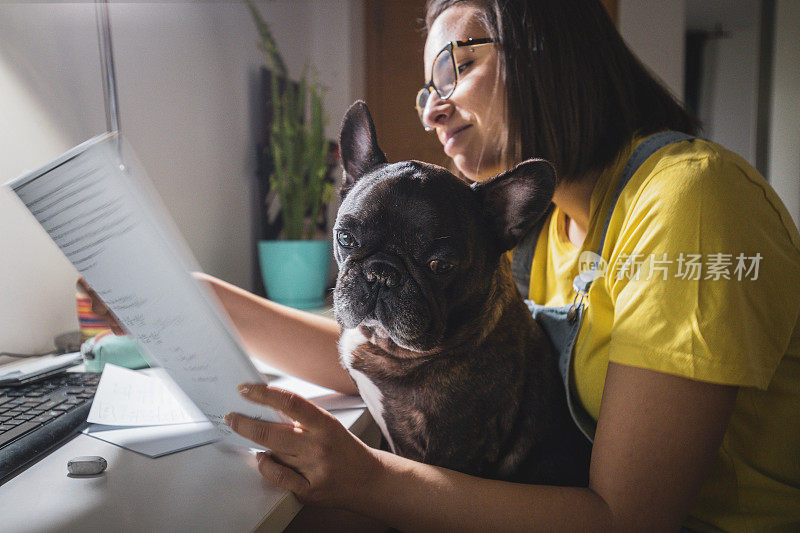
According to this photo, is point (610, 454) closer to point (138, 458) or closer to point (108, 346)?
point (138, 458)

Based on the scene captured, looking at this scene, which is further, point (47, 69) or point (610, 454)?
point (47, 69)

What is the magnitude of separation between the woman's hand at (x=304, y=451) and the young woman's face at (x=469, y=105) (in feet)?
1.55

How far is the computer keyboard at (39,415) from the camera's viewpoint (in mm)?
591

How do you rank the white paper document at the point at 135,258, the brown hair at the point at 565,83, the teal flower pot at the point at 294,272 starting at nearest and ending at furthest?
the white paper document at the point at 135,258
the brown hair at the point at 565,83
the teal flower pot at the point at 294,272

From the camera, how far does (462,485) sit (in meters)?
0.62

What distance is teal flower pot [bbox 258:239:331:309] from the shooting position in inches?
67.7

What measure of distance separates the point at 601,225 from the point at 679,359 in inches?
11.3

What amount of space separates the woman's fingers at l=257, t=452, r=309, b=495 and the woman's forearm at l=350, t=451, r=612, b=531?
0.22 ft

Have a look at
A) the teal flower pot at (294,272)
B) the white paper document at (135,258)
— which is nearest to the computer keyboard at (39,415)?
the white paper document at (135,258)

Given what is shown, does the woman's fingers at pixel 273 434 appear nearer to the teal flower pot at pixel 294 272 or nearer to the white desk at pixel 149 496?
the white desk at pixel 149 496

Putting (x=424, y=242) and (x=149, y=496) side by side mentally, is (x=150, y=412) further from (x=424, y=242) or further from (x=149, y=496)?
(x=424, y=242)

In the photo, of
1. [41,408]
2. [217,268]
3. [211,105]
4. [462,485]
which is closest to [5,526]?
[41,408]

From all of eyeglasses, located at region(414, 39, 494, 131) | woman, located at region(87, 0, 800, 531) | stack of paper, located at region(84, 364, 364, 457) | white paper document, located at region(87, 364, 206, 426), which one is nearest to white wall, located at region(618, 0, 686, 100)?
woman, located at region(87, 0, 800, 531)

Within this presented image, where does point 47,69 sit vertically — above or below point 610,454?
above
